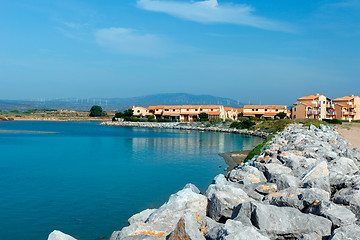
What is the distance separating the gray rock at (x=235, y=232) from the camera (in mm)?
4988

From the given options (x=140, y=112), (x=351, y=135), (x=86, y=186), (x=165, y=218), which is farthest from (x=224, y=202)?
(x=140, y=112)

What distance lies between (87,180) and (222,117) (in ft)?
206

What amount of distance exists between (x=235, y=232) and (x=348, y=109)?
71.4m

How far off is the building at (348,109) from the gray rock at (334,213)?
220 ft

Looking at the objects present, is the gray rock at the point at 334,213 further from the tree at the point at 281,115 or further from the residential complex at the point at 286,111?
the tree at the point at 281,115

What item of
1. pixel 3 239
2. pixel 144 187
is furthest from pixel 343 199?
pixel 144 187

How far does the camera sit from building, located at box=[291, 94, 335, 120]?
64.8 meters

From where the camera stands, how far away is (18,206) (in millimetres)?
12578

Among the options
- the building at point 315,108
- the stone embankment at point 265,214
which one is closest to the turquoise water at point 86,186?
the stone embankment at point 265,214

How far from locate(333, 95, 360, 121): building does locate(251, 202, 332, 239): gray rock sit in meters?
67.6

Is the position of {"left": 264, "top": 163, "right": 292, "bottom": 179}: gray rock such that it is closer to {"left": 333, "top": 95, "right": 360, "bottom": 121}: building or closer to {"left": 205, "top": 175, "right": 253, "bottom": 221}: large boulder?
{"left": 205, "top": 175, "right": 253, "bottom": 221}: large boulder

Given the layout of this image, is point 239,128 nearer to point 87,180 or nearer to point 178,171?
point 178,171

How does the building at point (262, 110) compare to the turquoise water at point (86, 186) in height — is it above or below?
above

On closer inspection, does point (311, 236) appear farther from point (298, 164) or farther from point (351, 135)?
point (351, 135)
